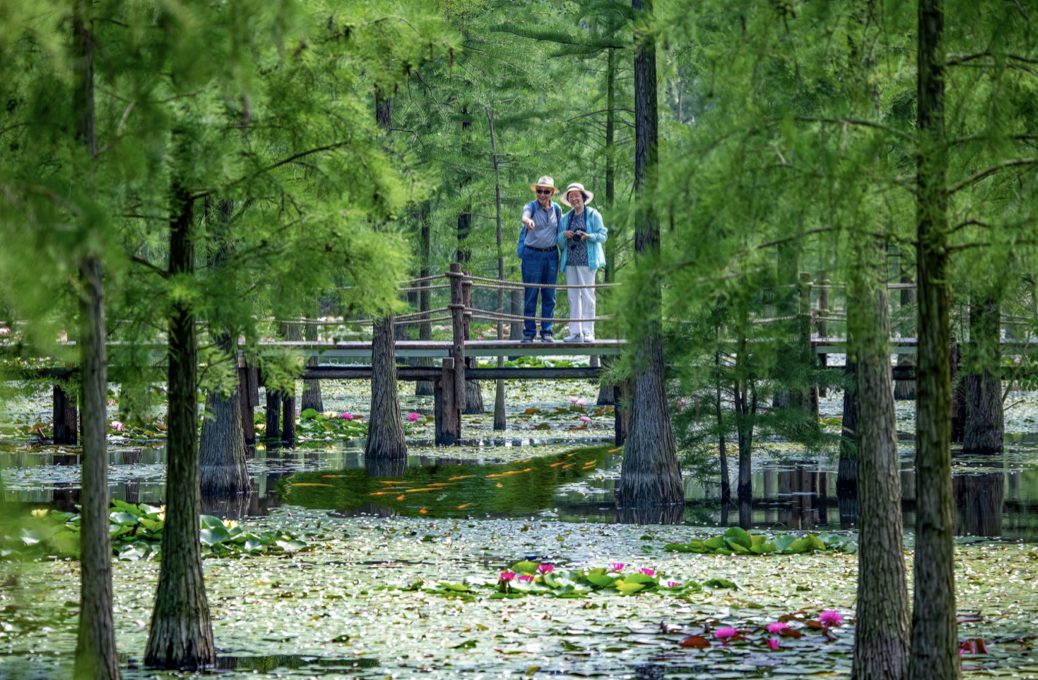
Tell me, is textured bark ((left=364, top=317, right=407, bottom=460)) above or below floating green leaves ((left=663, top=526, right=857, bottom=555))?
above

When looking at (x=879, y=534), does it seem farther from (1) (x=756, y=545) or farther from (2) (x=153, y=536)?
(2) (x=153, y=536)

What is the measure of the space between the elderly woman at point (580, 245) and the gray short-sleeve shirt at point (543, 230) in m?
0.26

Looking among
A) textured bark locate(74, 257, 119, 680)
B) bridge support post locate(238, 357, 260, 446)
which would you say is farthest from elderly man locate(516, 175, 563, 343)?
textured bark locate(74, 257, 119, 680)

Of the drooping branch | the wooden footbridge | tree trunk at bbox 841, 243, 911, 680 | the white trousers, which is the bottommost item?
tree trunk at bbox 841, 243, 911, 680

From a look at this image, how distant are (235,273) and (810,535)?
220 inches

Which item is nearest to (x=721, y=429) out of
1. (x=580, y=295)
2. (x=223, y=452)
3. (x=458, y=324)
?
(x=580, y=295)

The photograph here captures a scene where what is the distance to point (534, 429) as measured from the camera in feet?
74.0

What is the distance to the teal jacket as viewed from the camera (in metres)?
16.0

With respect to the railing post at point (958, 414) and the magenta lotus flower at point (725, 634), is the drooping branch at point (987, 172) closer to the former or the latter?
the magenta lotus flower at point (725, 634)

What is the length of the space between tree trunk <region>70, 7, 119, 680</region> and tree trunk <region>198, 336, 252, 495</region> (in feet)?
28.8

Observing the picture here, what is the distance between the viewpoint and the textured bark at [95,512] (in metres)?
5.11

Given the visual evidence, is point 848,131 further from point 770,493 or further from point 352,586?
point 770,493

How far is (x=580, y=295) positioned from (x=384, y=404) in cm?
331

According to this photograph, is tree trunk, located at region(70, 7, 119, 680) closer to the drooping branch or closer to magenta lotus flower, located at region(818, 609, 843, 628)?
the drooping branch
